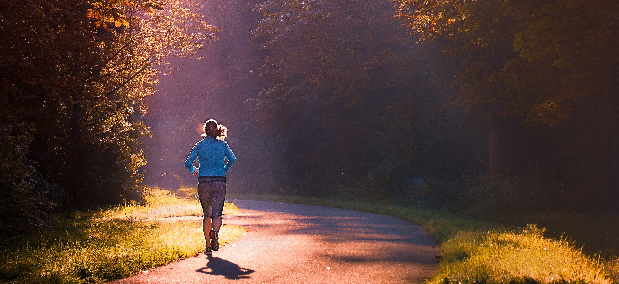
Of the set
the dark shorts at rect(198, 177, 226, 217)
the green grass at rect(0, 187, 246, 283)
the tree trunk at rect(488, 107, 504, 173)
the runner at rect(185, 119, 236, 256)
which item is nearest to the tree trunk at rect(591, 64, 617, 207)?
the tree trunk at rect(488, 107, 504, 173)

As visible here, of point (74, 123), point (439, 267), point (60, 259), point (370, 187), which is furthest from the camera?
point (370, 187)

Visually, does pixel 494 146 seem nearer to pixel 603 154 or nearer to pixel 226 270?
pixel 603 154

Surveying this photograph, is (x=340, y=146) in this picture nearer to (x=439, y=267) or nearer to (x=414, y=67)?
(x=414, y=67)

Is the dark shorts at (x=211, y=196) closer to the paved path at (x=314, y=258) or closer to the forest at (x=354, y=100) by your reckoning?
the paved path at (x=314, y=258)

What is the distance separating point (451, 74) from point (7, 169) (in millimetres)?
21056

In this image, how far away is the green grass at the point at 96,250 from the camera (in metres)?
8.04

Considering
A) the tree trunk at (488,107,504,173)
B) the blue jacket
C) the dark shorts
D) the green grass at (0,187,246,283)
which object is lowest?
the green grass at (0,187,246,283)

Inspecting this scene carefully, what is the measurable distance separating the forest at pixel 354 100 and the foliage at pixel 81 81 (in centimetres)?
5

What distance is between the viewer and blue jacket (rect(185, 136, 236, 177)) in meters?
11.1

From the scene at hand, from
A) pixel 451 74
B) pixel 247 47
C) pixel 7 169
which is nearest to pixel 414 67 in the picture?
pixel 451 74

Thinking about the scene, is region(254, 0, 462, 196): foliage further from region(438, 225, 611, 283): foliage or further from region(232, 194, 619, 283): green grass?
region(438, 225, 611, 283): foliage

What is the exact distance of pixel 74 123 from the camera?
67.3 feet

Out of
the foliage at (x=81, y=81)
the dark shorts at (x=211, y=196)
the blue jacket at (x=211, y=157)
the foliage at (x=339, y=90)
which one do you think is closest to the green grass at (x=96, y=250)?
the dark shorts at (x=211, y=196)

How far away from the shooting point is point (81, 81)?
1720 centimetres
